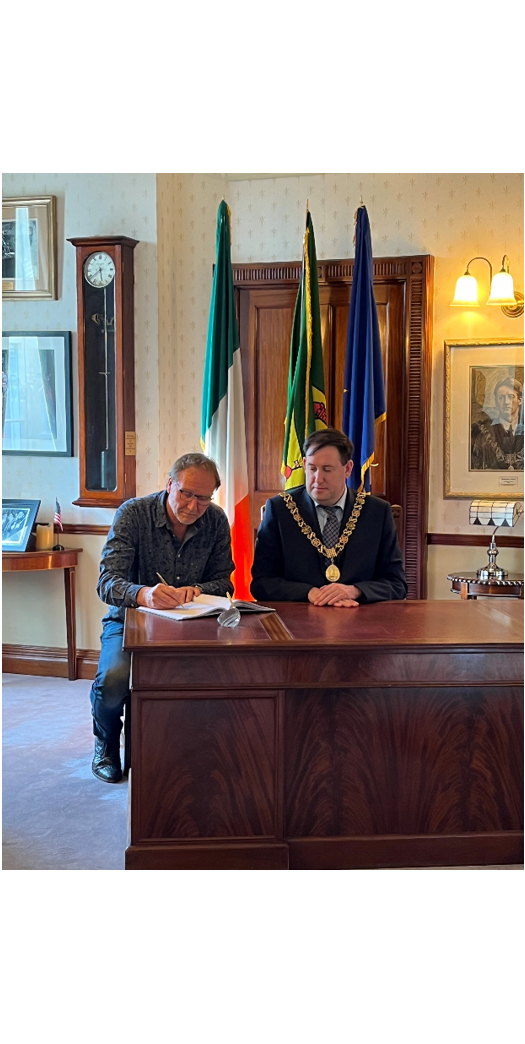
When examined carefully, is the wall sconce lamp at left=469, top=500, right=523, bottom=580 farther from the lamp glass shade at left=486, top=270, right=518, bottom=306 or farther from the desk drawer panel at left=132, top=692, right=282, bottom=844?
the desk drawer panel at left=132, top=692, right=282, bottom=844

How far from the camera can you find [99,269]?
5305 mm

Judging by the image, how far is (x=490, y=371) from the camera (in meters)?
5.29

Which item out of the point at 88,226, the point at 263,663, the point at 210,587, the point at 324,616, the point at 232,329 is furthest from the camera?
the point at 88,226

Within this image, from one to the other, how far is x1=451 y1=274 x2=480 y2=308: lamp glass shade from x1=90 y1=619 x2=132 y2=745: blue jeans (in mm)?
2705

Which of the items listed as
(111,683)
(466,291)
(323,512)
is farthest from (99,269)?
(111,683)

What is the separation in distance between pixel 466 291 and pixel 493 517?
48.9 inches

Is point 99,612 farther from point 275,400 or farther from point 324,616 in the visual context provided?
point 324,616

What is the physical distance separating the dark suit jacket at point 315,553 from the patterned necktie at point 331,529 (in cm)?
3

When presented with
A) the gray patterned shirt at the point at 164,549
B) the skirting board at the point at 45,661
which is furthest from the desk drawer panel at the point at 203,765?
the skirting board at the point at 45,661

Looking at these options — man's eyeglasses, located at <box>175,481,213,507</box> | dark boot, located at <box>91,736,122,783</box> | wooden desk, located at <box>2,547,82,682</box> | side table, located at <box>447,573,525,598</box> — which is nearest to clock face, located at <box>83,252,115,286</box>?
wooden desk, located at <box>2,547,82,682</box>

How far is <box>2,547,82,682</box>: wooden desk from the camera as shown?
17.4 feet

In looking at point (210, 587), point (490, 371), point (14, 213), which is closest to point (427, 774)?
point (210, 587)

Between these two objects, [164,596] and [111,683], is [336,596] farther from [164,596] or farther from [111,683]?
[111,683]

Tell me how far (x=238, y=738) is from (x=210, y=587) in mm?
956
